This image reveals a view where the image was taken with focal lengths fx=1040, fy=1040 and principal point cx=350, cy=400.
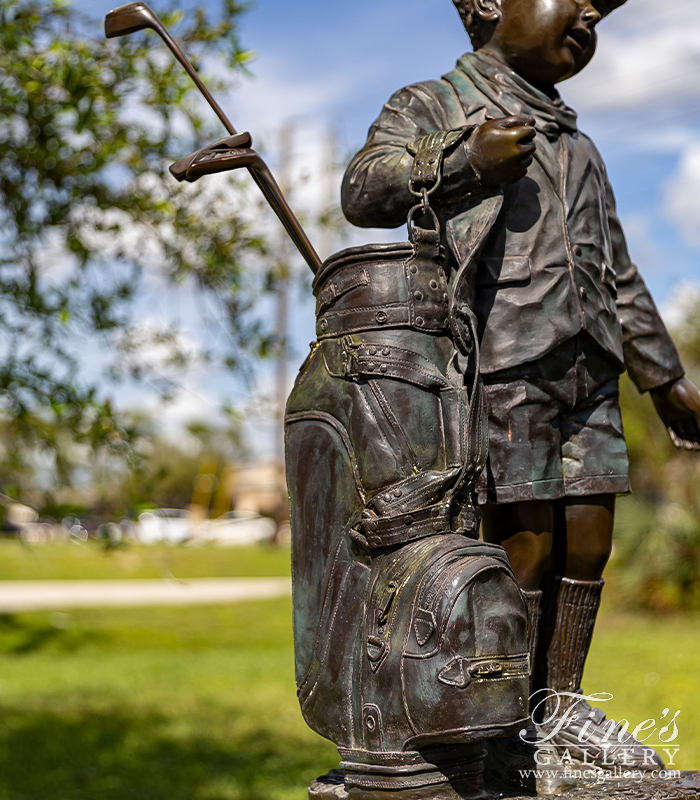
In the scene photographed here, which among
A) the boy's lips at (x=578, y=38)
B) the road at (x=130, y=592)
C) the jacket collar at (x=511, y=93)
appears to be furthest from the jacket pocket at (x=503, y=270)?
the road at (x=130, y=592)

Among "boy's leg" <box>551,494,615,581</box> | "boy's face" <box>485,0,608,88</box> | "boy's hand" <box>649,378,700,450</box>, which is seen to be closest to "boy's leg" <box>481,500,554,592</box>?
"boy's leg" <box>551,494,615,581</box>

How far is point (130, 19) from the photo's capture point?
9.82ft

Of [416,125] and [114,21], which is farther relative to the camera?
[114,21]

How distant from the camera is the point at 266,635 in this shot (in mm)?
11969

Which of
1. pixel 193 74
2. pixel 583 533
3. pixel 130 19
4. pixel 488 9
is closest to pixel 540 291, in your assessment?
pixel 583 533

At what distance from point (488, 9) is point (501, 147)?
70 centimetres

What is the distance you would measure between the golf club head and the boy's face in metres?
0.97

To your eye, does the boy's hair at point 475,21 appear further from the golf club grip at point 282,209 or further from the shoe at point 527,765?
the shoe at point 527,765

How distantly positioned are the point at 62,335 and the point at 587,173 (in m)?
2.70

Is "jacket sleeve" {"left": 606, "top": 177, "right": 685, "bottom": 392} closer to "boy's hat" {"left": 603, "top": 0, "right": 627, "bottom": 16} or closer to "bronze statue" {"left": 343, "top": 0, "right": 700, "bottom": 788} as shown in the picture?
"bronze statue" {"left": 343, "top": 0, "right": 700, "bottom": 788}

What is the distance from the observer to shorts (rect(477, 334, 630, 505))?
2.79m

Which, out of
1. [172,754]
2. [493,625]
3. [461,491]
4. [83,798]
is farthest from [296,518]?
[172,754]

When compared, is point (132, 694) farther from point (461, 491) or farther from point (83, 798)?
point (461, 491)

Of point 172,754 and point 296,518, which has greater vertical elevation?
point 296,518
